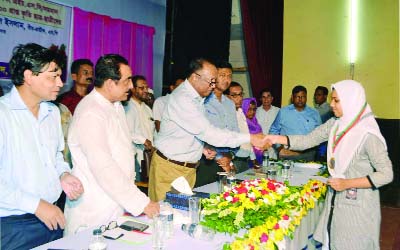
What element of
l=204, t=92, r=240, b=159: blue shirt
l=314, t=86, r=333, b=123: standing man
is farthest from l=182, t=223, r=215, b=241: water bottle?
l=314, t=86, r=333, b=123: standing man

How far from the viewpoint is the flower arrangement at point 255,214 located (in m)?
1.68

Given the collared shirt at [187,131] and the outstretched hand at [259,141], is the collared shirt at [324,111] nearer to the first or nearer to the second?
the outstretched hand at [259,141]

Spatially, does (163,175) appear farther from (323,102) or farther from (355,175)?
(323,102)

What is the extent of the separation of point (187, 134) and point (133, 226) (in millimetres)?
1133

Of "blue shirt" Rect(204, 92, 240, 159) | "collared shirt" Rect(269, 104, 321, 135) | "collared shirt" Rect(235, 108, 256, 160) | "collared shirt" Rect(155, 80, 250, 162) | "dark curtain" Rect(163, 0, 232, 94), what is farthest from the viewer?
"dark curtain" Rect(163, 0, 232, 94)

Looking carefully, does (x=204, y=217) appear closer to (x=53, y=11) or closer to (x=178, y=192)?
(x=178, y=192)

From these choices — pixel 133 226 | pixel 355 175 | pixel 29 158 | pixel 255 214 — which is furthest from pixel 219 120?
pixel 29 158

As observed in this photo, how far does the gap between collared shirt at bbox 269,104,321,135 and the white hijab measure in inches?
92.7

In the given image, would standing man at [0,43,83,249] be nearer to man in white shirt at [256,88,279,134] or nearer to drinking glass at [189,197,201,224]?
drinking glass at [189,197,201,224]

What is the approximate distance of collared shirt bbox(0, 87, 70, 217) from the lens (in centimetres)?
161

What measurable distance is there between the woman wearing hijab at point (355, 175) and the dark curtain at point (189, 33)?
11.7 ft

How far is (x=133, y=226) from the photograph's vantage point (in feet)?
5.86

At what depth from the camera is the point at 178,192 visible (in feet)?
7.24

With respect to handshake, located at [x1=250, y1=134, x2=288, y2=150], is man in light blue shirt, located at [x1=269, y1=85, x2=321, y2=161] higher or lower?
higher
